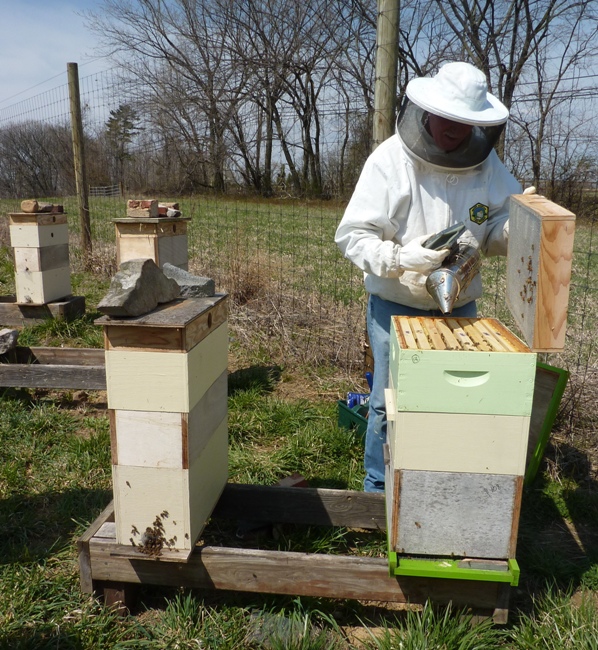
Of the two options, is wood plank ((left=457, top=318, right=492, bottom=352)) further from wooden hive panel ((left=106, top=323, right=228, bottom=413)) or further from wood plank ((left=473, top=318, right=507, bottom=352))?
wooden hive panel ((left=106, top=323, right=228, bottom=413))

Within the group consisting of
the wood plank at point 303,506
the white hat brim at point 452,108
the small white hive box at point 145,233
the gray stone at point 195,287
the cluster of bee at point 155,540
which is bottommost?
the wood plank at point 303,506

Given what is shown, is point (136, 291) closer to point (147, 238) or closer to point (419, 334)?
point (419, 334)

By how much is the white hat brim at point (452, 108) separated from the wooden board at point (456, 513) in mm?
1212

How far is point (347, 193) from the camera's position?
16.3 ft

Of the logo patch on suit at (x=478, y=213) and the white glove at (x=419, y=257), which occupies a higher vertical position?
the logo patch on suit at (x=478, y=213)

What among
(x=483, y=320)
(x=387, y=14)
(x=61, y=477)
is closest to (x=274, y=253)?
(x=387, y=14)

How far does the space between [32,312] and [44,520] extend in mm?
3057

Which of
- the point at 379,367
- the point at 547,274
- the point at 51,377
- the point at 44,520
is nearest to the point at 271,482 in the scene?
the point at 379,367

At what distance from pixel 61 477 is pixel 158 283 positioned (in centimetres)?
150

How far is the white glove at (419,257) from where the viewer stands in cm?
217

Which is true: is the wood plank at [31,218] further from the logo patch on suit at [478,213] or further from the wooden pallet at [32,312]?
the logo patch on suit at [478,213]

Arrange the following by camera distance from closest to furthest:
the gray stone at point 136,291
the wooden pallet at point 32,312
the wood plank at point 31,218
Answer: the gray stone at point 136,291
the wood plank at point 31,218
the wooden pallet at point 32,312

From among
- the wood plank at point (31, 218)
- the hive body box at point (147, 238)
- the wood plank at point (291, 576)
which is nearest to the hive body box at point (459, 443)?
the wood plank at point (291, 576)

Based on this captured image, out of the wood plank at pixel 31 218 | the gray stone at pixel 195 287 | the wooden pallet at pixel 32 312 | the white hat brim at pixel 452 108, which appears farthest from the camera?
the wooden pallet at pixel 32 312
